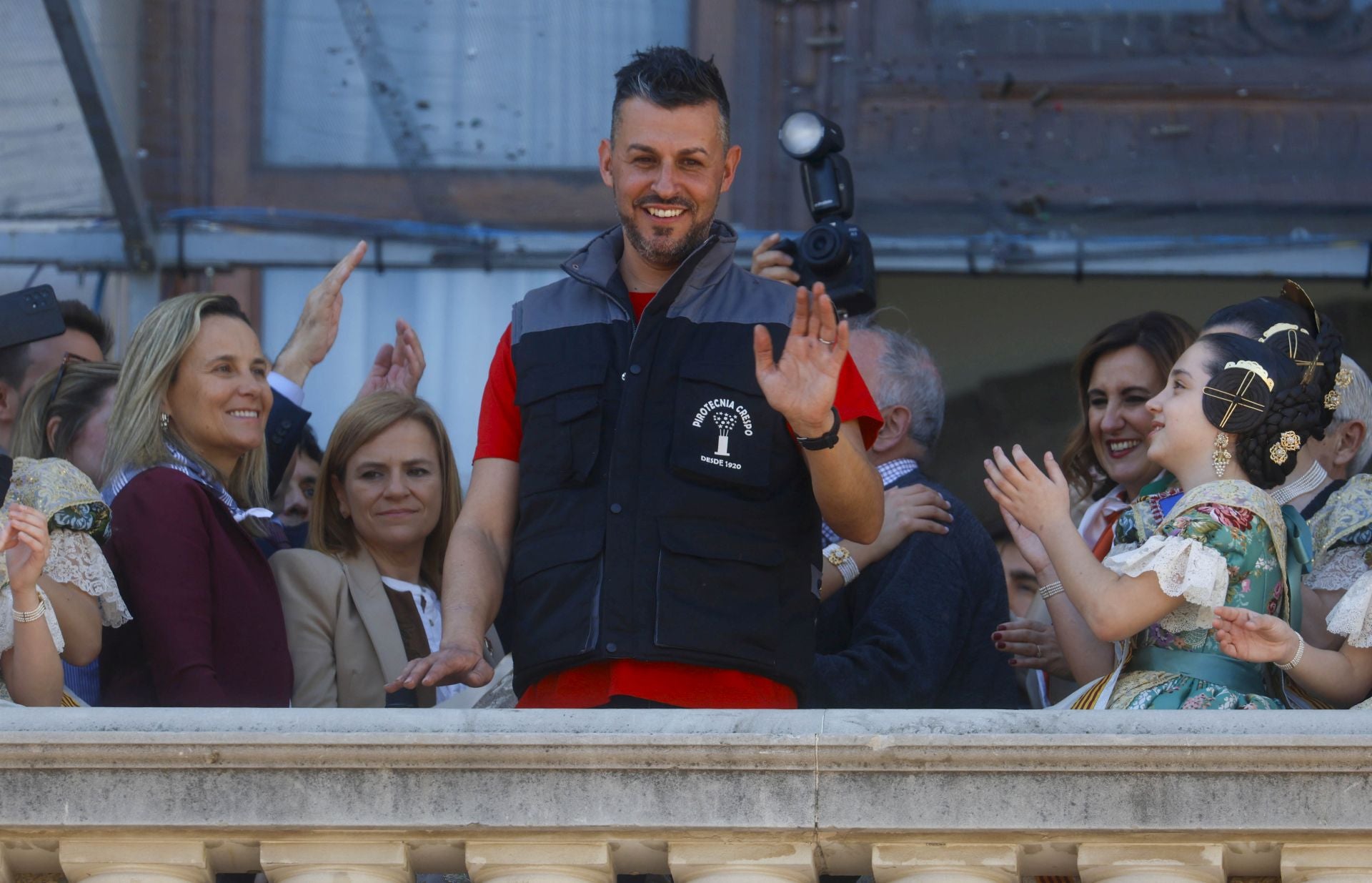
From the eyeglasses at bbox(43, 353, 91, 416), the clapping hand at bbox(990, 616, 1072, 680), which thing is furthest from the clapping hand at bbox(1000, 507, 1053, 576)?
the eyeglasses at bbox(43, 353, 91, 416)

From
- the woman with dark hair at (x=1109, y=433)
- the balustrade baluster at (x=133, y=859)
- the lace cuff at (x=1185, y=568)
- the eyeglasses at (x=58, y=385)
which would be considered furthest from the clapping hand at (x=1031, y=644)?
the eyeglasses at (x=58, y=385)

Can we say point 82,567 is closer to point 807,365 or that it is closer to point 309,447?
point 807,365

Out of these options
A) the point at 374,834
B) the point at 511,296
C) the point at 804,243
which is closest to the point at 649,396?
the point at 374,834

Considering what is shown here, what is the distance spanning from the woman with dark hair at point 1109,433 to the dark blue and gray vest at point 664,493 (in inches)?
30.2

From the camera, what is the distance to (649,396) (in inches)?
129

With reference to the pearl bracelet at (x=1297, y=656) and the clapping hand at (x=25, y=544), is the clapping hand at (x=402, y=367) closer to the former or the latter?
the clapping hand at (x=25, y=544)

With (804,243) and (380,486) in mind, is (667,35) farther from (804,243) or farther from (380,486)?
(380,486)

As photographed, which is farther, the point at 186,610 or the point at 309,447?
the point at 309,447

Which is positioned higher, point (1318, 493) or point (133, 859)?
point (1318, 493)

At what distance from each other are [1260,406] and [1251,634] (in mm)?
449

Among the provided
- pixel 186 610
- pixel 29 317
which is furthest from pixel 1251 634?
pixel 29 317

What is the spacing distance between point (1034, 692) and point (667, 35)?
238 centimetres

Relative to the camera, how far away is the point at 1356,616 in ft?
10.2

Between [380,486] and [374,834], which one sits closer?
[374,834]
